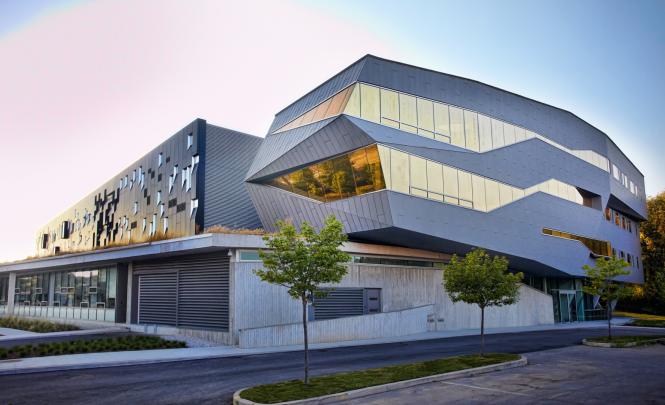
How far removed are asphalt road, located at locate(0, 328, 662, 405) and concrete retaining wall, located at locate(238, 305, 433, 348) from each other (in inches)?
106

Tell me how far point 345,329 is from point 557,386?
14.4 meters

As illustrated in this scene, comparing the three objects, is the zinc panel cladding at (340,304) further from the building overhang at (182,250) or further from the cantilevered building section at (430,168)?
the cantilevered building section at (430,168)

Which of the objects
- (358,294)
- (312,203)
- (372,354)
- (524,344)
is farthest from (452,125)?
(372,354)

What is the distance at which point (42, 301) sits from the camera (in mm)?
47219

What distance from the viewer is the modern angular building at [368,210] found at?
89.7 ft

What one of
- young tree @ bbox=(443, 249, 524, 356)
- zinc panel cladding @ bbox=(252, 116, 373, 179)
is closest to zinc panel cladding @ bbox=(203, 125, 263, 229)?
zinc panel cladding @ bbox=(252, 116, 373, 179)

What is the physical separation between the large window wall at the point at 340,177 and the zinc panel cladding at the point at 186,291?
841cm

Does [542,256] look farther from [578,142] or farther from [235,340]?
[235,340]

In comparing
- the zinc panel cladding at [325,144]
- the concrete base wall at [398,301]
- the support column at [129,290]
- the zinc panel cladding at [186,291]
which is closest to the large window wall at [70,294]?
the support column at [129,290]

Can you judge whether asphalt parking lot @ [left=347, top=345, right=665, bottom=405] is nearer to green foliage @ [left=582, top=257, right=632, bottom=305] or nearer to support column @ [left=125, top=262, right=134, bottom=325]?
green foliage @ [left=582, top=257, right=632, bottom=305]

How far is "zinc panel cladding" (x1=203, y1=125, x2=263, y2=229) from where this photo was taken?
38750 mm

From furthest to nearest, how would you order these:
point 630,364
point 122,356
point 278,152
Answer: point 278,152, point 122,356, point 630,364

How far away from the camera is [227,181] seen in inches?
1572

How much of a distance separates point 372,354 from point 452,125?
17.7 m
